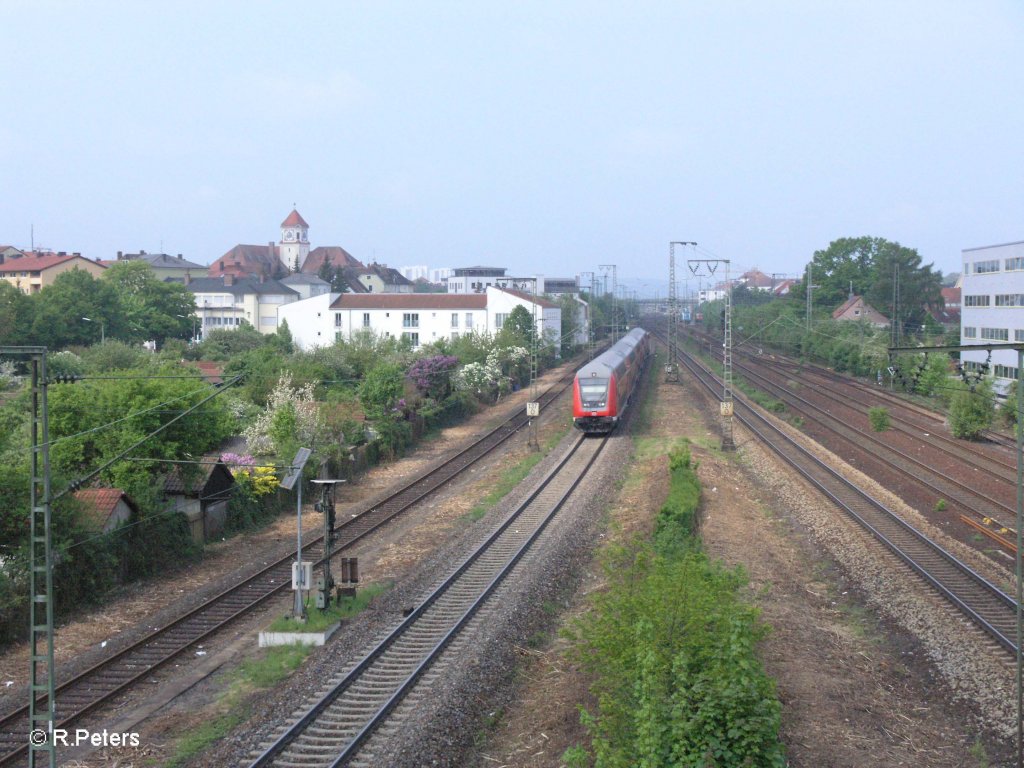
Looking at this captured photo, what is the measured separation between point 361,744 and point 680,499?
12.6 m

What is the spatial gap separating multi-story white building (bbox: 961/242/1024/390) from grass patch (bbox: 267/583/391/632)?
3645 centimetres

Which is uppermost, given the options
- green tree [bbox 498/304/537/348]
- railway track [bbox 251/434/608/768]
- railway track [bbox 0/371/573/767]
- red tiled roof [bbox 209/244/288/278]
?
red tiled roof [bbox 209/244/288/278]

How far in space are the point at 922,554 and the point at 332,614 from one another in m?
12.0

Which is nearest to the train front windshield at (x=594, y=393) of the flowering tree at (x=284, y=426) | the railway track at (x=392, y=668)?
the flowering tree at (x=284, y=426)

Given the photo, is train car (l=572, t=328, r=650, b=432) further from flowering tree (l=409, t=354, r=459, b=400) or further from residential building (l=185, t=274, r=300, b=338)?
residential building (l=185, t=274, r=300, b=338)

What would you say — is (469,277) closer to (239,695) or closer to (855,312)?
(855,312)

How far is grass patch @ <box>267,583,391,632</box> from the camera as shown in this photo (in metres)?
15.5

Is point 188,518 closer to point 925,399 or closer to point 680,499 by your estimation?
point 680,499

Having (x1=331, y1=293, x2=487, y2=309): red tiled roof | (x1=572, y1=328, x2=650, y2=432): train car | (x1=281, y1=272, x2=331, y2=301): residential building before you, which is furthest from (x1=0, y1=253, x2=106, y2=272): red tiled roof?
(x1=572, y1=328, x2=650, y2=432): train car

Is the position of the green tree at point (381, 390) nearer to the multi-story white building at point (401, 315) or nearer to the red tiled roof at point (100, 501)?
the red tiled roof at point (100, 501)

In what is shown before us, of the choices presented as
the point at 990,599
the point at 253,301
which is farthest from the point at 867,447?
the point at 253,301

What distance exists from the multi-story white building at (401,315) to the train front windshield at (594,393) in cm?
3595

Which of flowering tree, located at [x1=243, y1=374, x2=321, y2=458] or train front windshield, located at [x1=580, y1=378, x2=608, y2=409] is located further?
train front windshield, located at [x1=580, y1=378, x2=608, y2=409]

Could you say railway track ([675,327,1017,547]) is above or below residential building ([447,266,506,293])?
below
